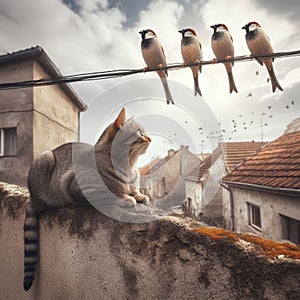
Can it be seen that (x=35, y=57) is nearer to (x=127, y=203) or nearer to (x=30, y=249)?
(x=30, y=249)

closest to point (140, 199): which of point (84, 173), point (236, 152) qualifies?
point (84, 173)

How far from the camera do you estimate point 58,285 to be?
2002 millimetres

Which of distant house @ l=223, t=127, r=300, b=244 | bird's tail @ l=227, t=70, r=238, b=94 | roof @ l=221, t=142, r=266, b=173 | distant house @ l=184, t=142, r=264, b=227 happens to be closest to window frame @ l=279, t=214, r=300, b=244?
distant house @ l=223, t=127, r=300, b=244

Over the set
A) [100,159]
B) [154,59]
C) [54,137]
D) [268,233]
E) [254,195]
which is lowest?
[268,233]

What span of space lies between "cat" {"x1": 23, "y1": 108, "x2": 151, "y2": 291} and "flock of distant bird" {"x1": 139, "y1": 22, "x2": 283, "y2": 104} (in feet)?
4.60

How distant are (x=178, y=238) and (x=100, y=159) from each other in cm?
102

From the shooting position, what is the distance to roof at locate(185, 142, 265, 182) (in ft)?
34.0

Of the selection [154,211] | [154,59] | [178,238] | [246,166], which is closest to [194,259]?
[178,238]

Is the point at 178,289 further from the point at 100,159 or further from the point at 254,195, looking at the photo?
the point at 254,195

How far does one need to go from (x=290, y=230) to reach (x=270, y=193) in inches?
35.9

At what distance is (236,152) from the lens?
446 inches

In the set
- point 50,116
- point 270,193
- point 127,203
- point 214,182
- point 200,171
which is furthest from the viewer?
point 200,171

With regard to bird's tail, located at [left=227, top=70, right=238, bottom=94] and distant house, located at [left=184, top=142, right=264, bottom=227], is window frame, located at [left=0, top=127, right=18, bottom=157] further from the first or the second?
distant house, located at [left=184, top=142, right=264, bottom=227]

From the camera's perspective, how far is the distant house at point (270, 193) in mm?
5133
